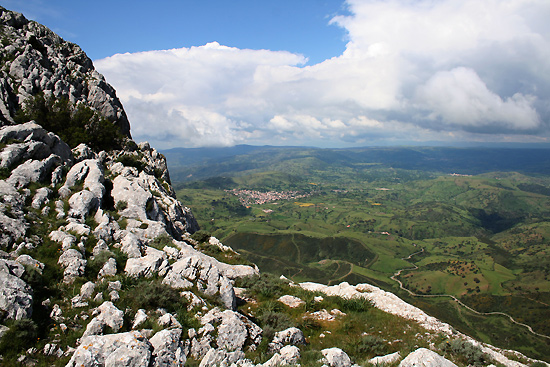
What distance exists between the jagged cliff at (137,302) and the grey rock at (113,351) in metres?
0.04

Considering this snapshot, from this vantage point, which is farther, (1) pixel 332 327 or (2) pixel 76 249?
(1) pixel 332 327

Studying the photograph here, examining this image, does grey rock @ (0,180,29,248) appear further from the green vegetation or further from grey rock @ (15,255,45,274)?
the green vegetation

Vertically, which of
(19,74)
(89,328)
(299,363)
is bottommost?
(299,363)

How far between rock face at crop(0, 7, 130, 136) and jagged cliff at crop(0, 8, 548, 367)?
3093 centimetres

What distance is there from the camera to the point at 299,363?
13.7 m

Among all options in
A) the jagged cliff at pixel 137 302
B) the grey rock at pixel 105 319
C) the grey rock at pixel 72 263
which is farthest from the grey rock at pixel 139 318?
the grey rock at pixel 72 263

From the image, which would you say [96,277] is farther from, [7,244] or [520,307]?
[520,307]

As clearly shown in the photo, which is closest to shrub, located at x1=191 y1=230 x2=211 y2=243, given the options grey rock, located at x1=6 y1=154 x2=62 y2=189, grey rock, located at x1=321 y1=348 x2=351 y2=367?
grey rock, located at x1=6 y1=154 x2=62 y2=189

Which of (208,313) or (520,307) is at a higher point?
(208,313)

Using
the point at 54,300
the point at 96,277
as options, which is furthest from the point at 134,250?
the point at 54,300

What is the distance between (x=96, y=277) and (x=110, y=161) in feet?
112

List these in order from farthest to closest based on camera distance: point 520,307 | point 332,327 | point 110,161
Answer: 1. point 520,307
2. point 110,161
3. point 332,327

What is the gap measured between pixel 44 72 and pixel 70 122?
63.1 feet

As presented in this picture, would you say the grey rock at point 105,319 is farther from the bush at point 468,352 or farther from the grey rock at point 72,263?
the bush at point 468,352
